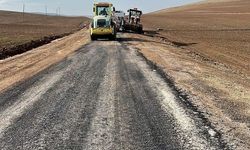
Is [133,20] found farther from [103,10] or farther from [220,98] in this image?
[220,98]

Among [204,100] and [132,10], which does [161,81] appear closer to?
[204,100]

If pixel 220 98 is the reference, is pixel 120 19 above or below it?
above

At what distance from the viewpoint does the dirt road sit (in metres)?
7.27

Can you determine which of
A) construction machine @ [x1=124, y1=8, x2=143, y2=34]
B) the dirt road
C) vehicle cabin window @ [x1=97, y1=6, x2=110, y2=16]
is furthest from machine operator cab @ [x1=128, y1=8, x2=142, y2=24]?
the dirt road

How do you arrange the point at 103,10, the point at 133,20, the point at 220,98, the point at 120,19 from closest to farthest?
the point at 220,98 < the point at 103,10 < the point at 120,19 < the point at 133,20

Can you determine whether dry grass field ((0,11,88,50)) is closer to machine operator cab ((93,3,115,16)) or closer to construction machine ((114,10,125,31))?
machine operator cab ((93,3,115,16))

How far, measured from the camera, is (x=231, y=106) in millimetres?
9781

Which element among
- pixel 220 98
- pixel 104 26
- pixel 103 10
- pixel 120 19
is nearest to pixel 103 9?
pixel 103 10

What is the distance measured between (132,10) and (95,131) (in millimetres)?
40738

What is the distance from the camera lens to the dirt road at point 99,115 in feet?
23.8

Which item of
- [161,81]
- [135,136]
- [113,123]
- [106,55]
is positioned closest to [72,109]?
[113,123]

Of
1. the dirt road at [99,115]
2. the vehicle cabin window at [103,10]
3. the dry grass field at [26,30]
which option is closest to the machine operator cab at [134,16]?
the dry grass field at [26,30]

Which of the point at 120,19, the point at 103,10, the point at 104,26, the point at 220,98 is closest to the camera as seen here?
the point at 220,98

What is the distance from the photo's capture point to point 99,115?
8.90 metres
